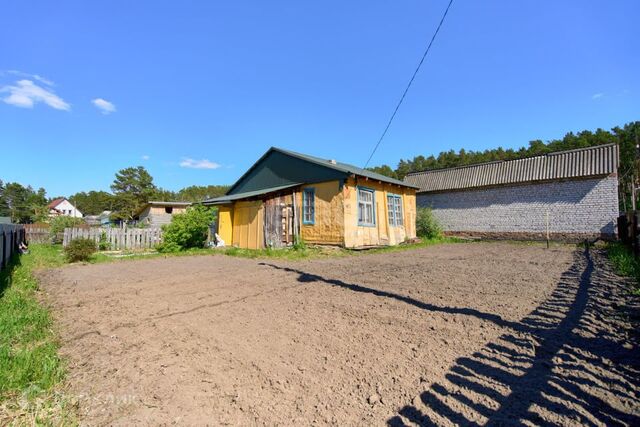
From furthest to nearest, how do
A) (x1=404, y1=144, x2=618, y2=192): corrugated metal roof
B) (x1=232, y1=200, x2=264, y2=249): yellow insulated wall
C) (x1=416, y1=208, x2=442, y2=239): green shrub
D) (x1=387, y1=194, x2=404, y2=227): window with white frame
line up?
(x1=416, y1=208, x2=442, y2=239): green shrub
(x1=387, y1=194, x2=404, y2=227): window with white frame
(x1=404, y1=144, x2=618, y2=192): corrugated metal roof
(x1=232, y1=200, x2=264, y2=249): yellow insulated wall

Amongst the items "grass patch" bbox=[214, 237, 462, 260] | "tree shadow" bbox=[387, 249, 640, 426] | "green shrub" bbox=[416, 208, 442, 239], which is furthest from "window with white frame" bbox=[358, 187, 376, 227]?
"tree shadow" bbox=[387, 249, 640, 426]

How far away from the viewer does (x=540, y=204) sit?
1769 centimetres

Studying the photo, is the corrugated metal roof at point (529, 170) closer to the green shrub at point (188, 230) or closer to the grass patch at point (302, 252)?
the grass patch at point (302, 252)

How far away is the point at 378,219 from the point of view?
1497 centimetres

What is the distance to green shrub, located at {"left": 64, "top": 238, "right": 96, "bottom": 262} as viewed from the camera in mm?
11023

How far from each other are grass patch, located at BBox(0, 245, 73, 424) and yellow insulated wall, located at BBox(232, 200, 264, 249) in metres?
9.39

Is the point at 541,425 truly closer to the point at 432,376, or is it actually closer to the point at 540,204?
the point at 432,376

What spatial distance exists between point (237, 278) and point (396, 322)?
4365mm

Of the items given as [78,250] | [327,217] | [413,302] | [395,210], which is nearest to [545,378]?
[413,302]

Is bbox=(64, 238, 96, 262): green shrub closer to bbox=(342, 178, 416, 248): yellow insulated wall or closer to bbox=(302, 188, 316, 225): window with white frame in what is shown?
bbox=(302, 188, 316, 225): window with white frame

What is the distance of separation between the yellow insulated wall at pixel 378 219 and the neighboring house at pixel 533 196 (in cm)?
429

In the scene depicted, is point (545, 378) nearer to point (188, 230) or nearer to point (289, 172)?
point (289, 172)

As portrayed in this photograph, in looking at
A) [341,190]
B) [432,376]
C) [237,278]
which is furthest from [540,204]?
[432,376]

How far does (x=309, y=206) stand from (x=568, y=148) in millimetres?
46874
